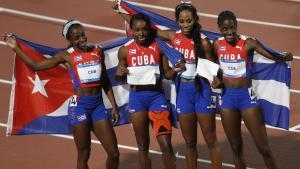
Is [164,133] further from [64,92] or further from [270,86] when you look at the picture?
[270,86]

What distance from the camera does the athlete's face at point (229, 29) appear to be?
10.4m

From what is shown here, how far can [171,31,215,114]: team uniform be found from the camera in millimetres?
10672

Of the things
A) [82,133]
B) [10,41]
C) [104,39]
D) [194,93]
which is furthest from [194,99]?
[104,39]

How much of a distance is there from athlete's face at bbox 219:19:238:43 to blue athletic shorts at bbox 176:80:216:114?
699mm

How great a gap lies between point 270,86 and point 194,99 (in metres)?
1.53

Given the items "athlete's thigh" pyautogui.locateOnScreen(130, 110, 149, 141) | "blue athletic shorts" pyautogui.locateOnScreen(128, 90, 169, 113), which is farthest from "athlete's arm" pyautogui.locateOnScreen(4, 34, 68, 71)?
"athlete's thigh" pyautogui.locateOnScreen(130, 110, 149, 141)

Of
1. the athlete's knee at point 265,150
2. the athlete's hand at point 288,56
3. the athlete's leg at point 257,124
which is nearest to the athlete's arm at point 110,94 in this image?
the athlete's leg at point 257,124

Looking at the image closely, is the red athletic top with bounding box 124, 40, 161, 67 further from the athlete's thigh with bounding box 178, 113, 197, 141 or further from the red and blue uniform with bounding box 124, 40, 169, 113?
the athlete's thigh with bounding box 178, 113, 197, 141

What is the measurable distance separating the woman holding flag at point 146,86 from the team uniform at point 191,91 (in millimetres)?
193

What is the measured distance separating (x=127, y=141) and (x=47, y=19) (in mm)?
5637

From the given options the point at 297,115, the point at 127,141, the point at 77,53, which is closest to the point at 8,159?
the point at 127,141

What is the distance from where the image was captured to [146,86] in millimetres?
10750

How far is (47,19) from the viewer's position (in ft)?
59.3

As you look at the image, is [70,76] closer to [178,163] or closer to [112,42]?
[112,42]
